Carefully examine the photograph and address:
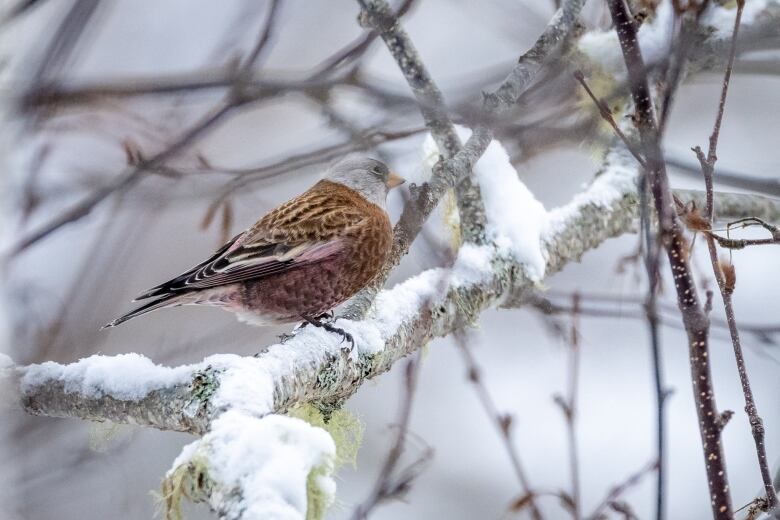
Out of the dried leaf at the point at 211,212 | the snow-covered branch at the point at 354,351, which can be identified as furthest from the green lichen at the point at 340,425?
the dried leaf at the point at 211,212

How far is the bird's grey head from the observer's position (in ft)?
12.8

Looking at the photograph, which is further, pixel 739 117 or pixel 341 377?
pixel 739 117

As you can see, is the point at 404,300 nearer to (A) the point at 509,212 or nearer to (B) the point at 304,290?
(B) the point at 304,290

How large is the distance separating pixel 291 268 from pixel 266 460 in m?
1.64

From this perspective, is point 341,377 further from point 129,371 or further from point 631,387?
point 631,387

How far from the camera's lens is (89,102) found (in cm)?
188

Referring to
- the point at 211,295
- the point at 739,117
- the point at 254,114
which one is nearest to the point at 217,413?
the point at 211,295

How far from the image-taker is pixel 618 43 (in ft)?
12.9

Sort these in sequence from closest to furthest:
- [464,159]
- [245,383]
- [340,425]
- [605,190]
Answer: [245,383], [340,425], [464,159], [605,190]

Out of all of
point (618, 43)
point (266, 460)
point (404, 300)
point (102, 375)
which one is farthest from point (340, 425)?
point (618, 43)

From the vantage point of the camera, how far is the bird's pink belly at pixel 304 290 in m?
3.19

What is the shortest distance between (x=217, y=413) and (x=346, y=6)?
6.67 metres

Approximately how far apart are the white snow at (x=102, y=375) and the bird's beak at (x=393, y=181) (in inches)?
78.5

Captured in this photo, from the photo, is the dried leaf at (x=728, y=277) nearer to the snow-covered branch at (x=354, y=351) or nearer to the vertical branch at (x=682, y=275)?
the vertical branch at (x=682, y=275)
